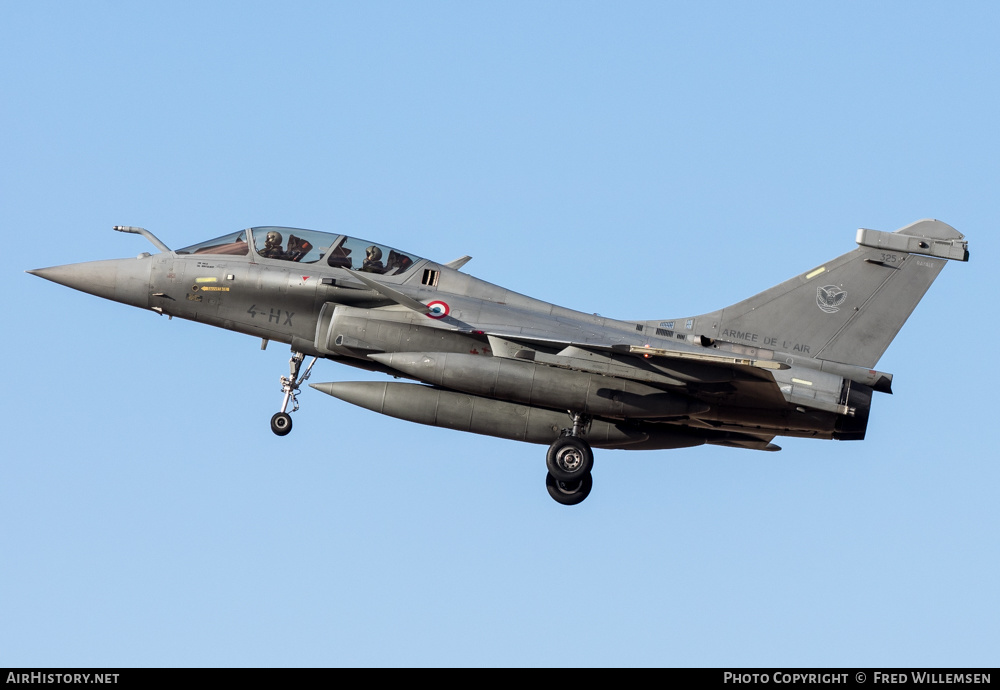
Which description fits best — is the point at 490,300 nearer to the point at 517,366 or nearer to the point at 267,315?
the point at 517,366

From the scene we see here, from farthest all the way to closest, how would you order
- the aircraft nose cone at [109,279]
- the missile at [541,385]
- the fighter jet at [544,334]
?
the aircraft nose cone at [109,279]
the fighter jet at [544,334]
the missile at [541,385]

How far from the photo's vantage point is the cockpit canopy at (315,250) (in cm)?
1794

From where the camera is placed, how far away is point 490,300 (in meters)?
18.0

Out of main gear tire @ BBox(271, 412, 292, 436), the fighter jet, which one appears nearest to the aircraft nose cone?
the fighter jet

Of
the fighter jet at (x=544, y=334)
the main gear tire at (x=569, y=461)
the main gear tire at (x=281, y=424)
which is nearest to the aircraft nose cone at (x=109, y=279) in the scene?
the fighter jet at (x=544, y=334)

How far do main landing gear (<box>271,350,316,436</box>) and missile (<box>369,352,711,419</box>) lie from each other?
143 cm

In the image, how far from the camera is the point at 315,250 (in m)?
18.0

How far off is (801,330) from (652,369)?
2547 millimetres

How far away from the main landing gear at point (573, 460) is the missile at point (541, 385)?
1.87 feet

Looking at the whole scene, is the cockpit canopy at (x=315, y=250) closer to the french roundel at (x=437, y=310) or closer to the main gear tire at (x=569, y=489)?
the french roundel at (x=437, y=310)

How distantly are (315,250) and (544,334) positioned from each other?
378cm

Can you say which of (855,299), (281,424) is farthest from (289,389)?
(855,299)

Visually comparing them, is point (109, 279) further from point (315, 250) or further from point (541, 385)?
point (541, 385)
